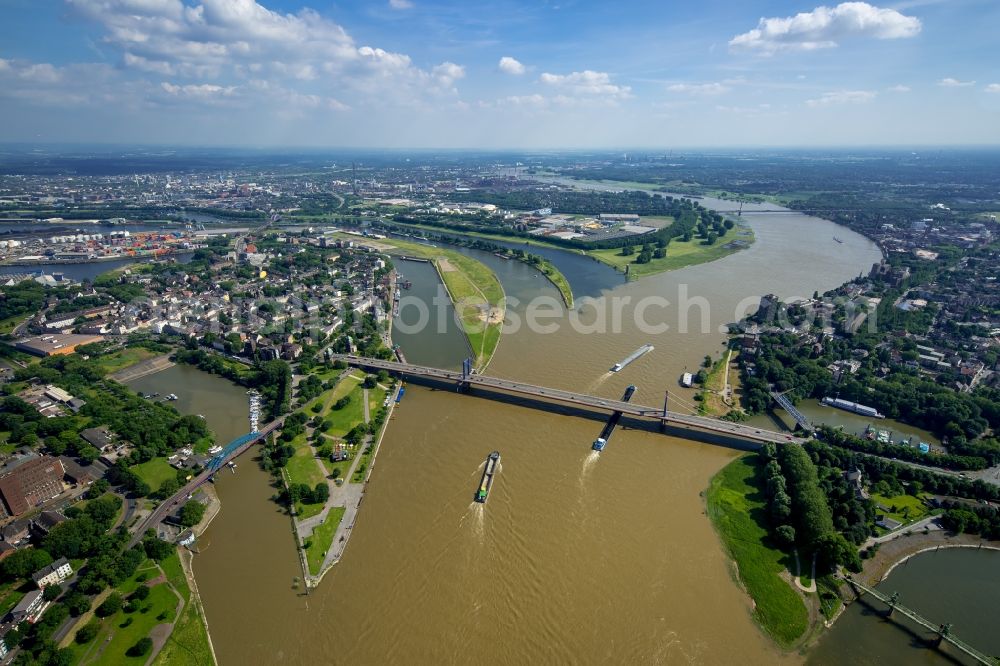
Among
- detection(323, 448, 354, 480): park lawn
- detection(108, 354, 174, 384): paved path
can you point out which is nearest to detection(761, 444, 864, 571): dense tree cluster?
detection(323, 448, 354, 480): park lawn

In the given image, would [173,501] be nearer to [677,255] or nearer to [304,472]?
[304,472]

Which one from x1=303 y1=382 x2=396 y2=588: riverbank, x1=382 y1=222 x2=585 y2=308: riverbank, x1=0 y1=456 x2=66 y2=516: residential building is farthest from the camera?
x1=382 y1=222 x2=585 y2=308: riverbank

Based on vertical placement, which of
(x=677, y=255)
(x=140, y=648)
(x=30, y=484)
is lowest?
(x=140, y=648)

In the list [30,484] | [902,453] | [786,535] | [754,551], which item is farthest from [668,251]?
[30,484]

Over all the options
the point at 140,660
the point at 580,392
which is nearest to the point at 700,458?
the point at 580,392

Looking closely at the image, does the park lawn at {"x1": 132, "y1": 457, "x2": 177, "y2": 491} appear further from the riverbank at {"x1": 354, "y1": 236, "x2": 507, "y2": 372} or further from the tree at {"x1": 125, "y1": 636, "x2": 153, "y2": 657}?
the riverbank at {"x1": 354, "y1": 236, "x2": 507, "y2": 372}

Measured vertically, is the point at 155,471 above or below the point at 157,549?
below

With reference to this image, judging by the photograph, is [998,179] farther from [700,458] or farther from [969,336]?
[700,458]
